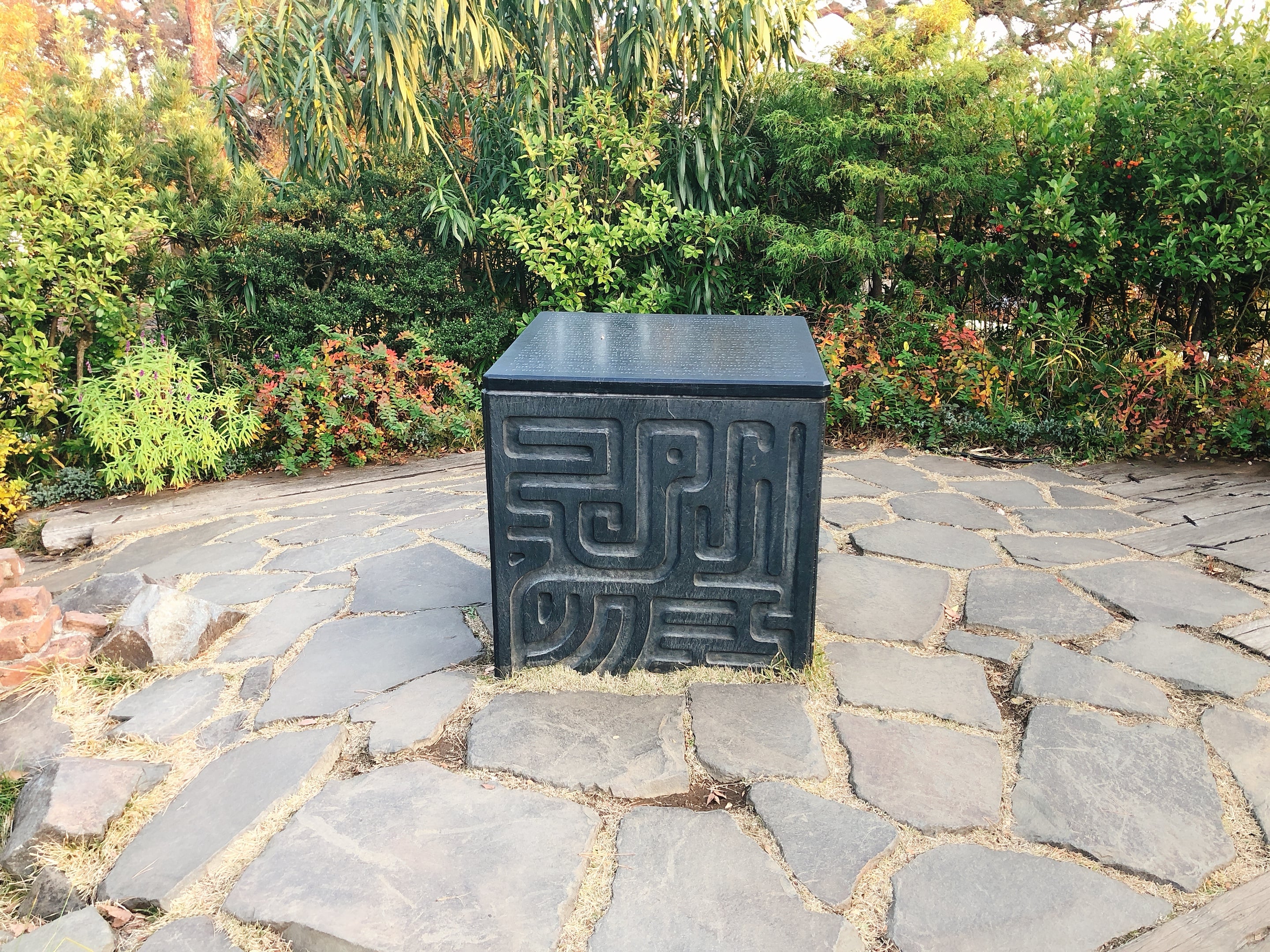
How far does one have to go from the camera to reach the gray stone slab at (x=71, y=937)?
1394mm

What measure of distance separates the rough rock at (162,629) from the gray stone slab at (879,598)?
1630mm

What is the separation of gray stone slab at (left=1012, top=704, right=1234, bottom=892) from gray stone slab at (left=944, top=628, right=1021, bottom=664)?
0.88 feet

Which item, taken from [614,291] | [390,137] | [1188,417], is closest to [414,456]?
[614,291]

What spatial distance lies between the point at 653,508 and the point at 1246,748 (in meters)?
1.35

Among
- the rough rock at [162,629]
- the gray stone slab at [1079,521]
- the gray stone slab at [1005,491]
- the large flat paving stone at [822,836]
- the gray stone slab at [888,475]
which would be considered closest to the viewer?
the large flat paving stone at [822,836]

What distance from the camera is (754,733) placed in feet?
6.26

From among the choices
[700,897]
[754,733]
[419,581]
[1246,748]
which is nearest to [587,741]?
[754,733]

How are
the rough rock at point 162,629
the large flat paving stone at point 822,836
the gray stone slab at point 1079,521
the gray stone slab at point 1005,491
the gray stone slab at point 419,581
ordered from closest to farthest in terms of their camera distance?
the large flat paving stone at point 822,836 < the rough rock at point 162,629 < the gray stone slab at point 419,581 < the gray stone slab at point 1079,521 < the gray stone slab at point 1005,491

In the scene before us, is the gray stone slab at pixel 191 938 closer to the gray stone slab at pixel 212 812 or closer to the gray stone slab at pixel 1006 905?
the gray stone slab at pixel 212 812

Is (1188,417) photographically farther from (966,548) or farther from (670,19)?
(670,19)

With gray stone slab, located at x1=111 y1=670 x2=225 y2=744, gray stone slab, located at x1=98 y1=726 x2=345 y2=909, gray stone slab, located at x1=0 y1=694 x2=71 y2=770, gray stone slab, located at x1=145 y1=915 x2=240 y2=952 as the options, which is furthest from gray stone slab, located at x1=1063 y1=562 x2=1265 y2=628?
gray stone slab, located at x1=0 y1=694 x2=71 y2=770

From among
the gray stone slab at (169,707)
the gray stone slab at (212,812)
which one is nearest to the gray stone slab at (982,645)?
the gray stone slab at (212,812)

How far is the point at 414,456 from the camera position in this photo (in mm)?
4375

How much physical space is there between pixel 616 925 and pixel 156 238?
412 centimetres
